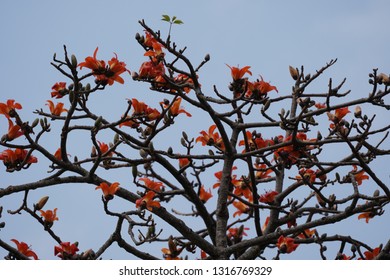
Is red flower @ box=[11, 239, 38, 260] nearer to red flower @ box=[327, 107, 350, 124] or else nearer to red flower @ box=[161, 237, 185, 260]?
red flower @ box=[161, 237, 185, 260]

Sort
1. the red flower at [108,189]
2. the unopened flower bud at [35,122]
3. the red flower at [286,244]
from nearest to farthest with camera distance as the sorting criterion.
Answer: the red flower at [108,189] → the unopened flower bud at [35,122] → the red flower at [286,244]

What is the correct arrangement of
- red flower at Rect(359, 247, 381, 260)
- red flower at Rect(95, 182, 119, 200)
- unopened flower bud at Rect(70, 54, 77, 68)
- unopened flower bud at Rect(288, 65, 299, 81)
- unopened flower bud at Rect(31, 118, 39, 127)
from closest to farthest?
1. unopened flower bud at Rect(70, 54, 77, 68)
2. red flower at Rect(95, 182, 119, 200)
3. unopened flower bud at Rect(31, 118, 39, 127)
4. red flower at Rect(359, 247, 381, 260)
5. unopened flower bud at Rect(288, 65, 299, 81)

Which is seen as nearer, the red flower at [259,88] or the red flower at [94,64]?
the red flower at [94,64]

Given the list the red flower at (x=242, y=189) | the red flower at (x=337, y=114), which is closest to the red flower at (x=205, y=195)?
the red flower at (x=242, y=189)

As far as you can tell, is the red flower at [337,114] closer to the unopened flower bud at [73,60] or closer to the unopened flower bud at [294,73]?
the unopened flower bud at [294,73]

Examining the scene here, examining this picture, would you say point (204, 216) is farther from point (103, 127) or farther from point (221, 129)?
point (103, 127)

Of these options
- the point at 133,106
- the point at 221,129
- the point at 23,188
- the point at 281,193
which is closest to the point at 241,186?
the point at 281,193

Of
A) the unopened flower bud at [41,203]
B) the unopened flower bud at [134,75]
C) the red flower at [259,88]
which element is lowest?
the unopened flower bud at [41,203]

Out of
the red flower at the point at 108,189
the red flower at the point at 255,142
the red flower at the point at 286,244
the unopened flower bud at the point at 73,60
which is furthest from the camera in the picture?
the red flower at the point at 255,142

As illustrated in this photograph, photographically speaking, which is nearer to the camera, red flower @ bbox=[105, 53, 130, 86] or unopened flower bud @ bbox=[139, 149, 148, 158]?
red flower @ bbox=[105, 53, 130, 86]

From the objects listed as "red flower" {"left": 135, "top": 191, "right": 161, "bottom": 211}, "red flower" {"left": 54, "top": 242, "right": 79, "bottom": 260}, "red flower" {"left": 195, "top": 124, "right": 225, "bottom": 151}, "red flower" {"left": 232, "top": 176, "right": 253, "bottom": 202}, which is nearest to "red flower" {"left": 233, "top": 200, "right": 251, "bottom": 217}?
"red flower" {"left": 232, "top": 176, "right": 253, "bottom": 202}

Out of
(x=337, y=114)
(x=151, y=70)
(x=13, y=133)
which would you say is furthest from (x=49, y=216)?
(x=337, y=114)
